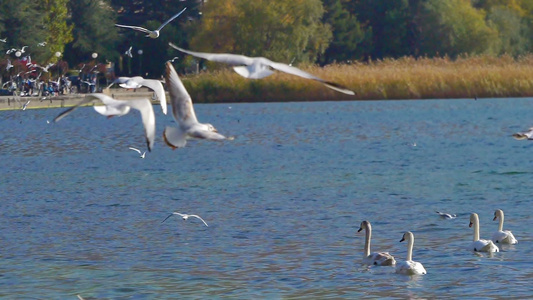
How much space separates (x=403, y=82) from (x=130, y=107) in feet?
233

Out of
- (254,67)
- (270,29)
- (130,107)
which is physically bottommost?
(270,29)

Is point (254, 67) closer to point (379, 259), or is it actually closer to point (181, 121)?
point (181, 121)

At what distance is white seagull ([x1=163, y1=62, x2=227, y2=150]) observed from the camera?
10.8 meters

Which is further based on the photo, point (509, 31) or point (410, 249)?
point (509, 31)

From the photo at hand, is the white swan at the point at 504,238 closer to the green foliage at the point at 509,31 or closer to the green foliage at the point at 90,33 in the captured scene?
the green foliage at the point at 509,31

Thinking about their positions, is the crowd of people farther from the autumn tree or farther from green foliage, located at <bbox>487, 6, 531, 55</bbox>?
green foliage, located at <bbox>487, 6, 531, 55</bbox>

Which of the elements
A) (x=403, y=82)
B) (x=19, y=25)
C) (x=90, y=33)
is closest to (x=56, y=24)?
(x=19, y=25)

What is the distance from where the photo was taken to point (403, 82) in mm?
80750

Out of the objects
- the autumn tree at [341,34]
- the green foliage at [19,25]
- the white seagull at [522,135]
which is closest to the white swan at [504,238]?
the white seagull at [522,135]

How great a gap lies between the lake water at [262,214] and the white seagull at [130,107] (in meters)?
8.29

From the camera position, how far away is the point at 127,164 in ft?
152

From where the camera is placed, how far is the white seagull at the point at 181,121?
10824 mm

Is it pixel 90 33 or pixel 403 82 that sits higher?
pixel 403 82

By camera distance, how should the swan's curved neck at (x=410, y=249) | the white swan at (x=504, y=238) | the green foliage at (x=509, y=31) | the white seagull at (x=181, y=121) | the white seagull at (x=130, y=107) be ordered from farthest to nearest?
the green foliage at (x=509, y=31)
the white swan at (x=504, y=238)
the swan's curved neck at (x=410, y=249)
the white seagull at (x=181, y=121)
the white seagull at (x=130, y=107)
